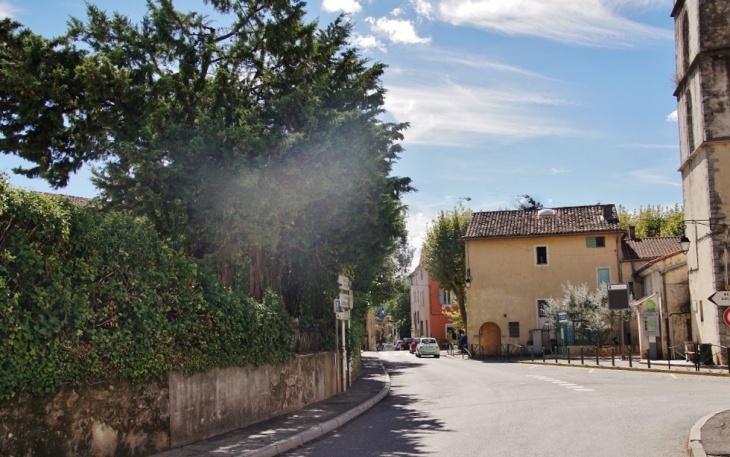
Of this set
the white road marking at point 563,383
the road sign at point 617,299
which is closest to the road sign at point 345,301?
the white road marking at point 563,383

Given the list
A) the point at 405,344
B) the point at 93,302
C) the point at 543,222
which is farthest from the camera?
the point at 405,344

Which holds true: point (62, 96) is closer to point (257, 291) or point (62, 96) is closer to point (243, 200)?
point (243, 200)

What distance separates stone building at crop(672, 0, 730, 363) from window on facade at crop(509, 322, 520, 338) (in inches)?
698

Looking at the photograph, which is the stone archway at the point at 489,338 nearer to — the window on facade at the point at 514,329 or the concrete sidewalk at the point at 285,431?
the window on facade at the point at 514,329

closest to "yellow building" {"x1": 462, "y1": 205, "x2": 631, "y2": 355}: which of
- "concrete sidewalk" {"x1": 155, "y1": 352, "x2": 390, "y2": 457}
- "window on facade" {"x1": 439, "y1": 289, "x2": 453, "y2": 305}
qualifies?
Result: "concrete sidewalk" {"x1": 155, "y1": 352, "x2": 390, "y2": 457}

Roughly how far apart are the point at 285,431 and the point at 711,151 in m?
23.9

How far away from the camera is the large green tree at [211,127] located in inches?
530

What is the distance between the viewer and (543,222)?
49.6 meters

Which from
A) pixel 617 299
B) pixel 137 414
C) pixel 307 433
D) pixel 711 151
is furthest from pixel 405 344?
pixel 137 414

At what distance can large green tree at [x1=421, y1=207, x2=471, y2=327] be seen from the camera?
5844 centimetres

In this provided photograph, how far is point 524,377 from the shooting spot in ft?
84.8

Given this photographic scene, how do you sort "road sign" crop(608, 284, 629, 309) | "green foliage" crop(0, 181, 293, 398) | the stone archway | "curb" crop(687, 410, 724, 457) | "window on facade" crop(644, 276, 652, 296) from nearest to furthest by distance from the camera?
"green foliage" crop(0, 181, 293, 398) < "curb" crop(687, 410, 724, 457) < "road sign" crop(608, 284, 629, 309) < "window on facade" crop(644, 276, 652, 296) < the stone archway

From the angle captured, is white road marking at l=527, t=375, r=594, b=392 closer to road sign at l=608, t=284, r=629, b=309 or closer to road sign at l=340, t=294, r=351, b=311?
road sign at l=340, t=294, r=351, b=311

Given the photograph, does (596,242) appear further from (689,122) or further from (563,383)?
(563,383)
